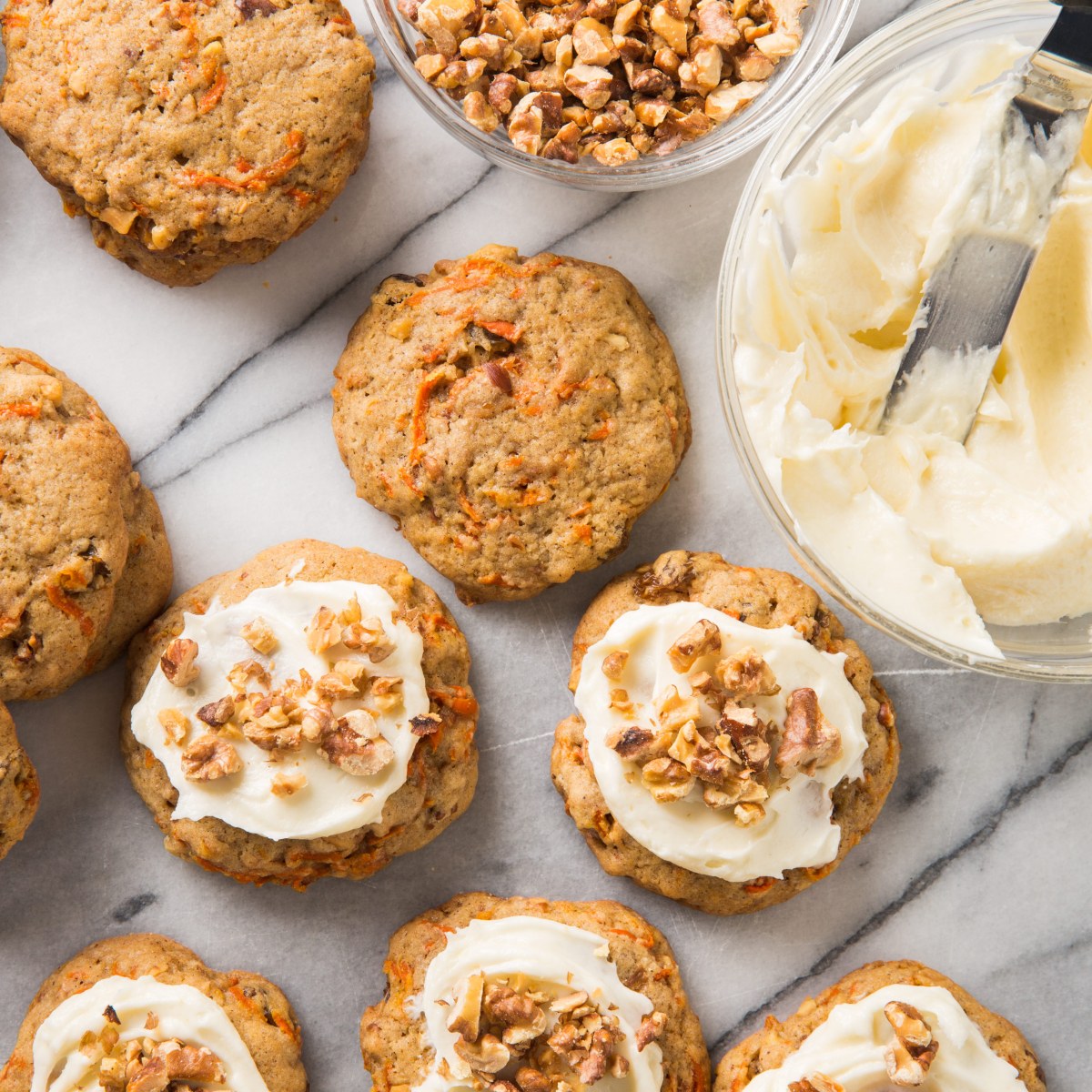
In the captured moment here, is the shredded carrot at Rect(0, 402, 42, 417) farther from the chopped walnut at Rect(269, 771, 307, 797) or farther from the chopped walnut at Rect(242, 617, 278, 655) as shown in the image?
the chopped walnut at Rect(269, 771, 307, 797)

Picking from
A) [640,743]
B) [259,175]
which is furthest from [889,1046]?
[259,175]

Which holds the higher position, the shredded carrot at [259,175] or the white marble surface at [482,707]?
the shredded carrot at [259,175]

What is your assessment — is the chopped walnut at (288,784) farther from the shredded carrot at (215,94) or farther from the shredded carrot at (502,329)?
the shredded carrot at (215,94)

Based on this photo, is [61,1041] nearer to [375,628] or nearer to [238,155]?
[375,628]

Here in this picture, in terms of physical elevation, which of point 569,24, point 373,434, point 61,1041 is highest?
point 569,24

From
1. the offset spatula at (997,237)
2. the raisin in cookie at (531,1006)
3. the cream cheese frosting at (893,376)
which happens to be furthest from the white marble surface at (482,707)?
the offset spatula at (997,237)

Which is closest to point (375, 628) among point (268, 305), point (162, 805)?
point (162, 805)
